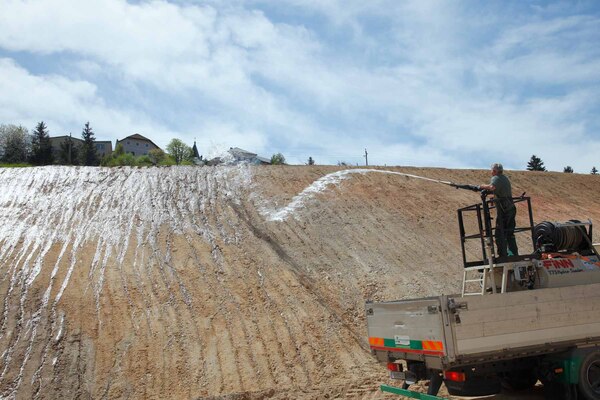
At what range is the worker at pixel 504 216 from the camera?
8500mm

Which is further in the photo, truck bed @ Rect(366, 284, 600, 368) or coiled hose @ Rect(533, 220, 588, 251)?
coiled hose @ Rect(533, 220, 588, 251)

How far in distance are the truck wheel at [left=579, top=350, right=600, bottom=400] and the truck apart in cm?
1

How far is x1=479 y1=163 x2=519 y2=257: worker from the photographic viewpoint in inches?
335

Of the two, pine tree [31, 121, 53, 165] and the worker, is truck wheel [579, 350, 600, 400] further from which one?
pine tree [31, 121, 53, 165]

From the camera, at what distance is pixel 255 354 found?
38.7ft

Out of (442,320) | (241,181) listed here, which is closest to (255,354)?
(442,320)

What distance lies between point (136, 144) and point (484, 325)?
95.5 metres

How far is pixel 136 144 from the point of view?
96.4 m

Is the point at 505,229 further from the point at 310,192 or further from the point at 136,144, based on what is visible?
the point at 136,144

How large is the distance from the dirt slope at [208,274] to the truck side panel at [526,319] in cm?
314

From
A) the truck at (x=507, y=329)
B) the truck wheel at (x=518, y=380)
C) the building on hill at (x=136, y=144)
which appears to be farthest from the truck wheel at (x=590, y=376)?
the building on hill at (x=136, y=144)

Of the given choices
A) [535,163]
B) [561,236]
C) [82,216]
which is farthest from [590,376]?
[535,163]

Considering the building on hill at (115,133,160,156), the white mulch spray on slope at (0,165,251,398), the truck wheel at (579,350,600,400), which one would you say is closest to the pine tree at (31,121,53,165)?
the white mulch spray on slope at (0,165,251,398)

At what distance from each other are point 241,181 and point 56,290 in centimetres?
942
